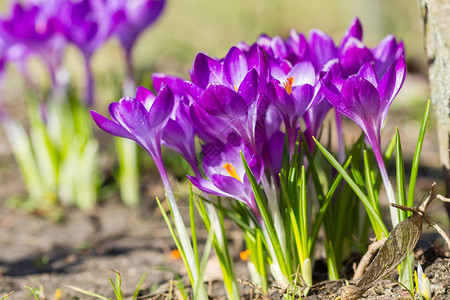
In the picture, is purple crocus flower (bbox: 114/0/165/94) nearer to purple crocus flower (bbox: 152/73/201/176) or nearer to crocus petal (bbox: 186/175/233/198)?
purple crocus flower (bbox: 152/73/201/176)

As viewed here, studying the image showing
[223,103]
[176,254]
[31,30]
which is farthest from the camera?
[31,30]

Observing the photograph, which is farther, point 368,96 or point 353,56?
point 353,56

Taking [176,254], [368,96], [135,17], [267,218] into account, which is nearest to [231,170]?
[267,218]

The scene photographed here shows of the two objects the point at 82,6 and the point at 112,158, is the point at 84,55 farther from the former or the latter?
the point at 112,158

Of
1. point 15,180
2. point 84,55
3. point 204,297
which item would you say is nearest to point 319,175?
point 204,297

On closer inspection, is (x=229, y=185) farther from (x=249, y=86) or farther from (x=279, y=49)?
(x=279, y=49)

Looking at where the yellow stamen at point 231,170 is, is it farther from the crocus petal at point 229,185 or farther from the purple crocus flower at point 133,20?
the purple crocus flower at point 133,20
